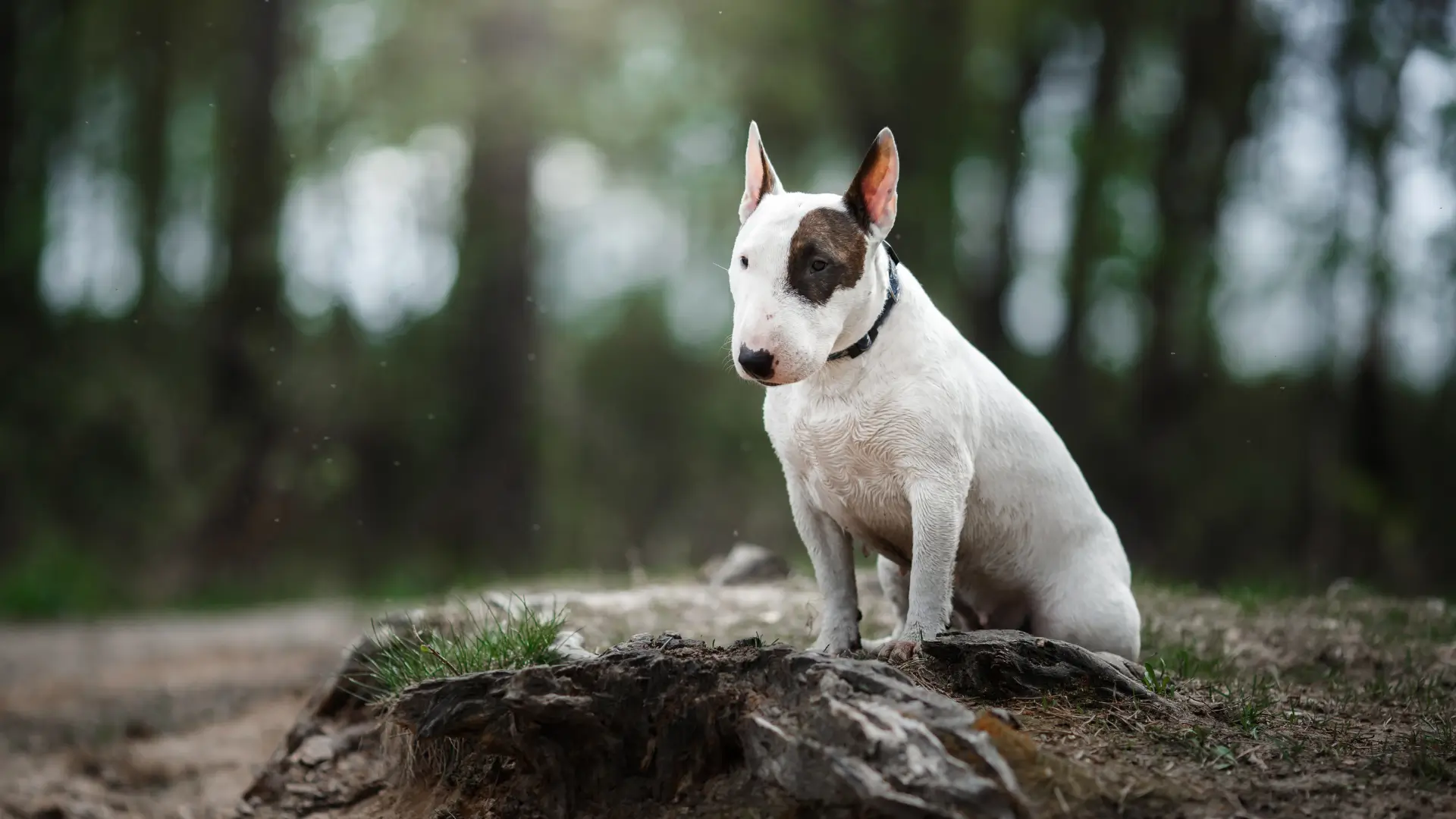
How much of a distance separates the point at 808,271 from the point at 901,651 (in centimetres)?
121

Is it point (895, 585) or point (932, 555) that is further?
point (895, 585)

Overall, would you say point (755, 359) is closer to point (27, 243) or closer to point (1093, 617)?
point (1093, 617)

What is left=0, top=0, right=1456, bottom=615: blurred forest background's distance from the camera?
13133 mm

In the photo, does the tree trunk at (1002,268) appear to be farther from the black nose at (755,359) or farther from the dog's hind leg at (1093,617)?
the black nose at (755,359)

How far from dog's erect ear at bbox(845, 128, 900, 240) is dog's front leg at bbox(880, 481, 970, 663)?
853mm

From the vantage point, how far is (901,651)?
12.9 ft

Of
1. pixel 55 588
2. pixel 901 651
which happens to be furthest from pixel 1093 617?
pixel 55 588

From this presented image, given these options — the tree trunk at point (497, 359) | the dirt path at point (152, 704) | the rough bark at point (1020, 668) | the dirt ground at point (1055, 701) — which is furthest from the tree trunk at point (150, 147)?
the rough bark at point (1020, 668)

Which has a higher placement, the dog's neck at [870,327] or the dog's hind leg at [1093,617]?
the dog's neck at [870,327]

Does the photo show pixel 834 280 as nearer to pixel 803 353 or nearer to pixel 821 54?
pixel 803 353

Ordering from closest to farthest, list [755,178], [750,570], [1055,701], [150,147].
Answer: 1. [1055,701]
2. [755,178]
3. [750,570]
4. [150,147]

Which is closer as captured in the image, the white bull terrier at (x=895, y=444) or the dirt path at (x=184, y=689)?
the white bull terrier at (x=895, y=444)

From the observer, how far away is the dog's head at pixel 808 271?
368 cm

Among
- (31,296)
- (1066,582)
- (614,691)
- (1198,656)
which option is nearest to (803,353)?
(614,691)
